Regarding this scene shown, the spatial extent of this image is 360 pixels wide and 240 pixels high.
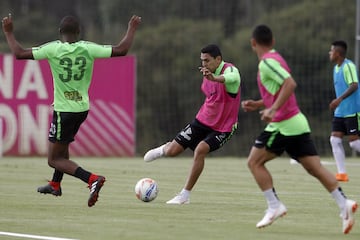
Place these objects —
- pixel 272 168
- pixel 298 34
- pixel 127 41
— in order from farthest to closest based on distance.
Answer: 1. pixel 298 34
2. pixel 272 168
3. pixel 127 41

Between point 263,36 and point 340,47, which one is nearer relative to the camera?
point 263,36

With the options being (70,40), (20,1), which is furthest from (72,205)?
→ (20,1)

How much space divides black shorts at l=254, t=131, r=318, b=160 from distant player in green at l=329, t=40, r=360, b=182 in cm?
754

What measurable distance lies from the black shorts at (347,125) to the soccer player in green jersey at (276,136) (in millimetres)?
8268

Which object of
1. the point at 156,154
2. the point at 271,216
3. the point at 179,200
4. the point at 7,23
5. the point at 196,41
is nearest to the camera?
the point at 271,216

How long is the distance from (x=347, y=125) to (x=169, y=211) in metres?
7.18

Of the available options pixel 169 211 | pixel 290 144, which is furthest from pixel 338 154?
pixel 290 144

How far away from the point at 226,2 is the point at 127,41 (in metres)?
27.8

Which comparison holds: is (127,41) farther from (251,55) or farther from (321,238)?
(251,55)

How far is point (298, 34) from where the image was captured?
3759 centimetres

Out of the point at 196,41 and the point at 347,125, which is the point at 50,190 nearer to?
the point at 347,125

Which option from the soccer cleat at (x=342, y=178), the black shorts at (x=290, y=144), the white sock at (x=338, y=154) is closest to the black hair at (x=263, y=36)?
the black shorts at (x=290, y=144)

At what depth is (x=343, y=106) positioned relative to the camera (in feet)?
64.6

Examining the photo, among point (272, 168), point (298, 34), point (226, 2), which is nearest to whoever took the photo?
point (272, 168)
